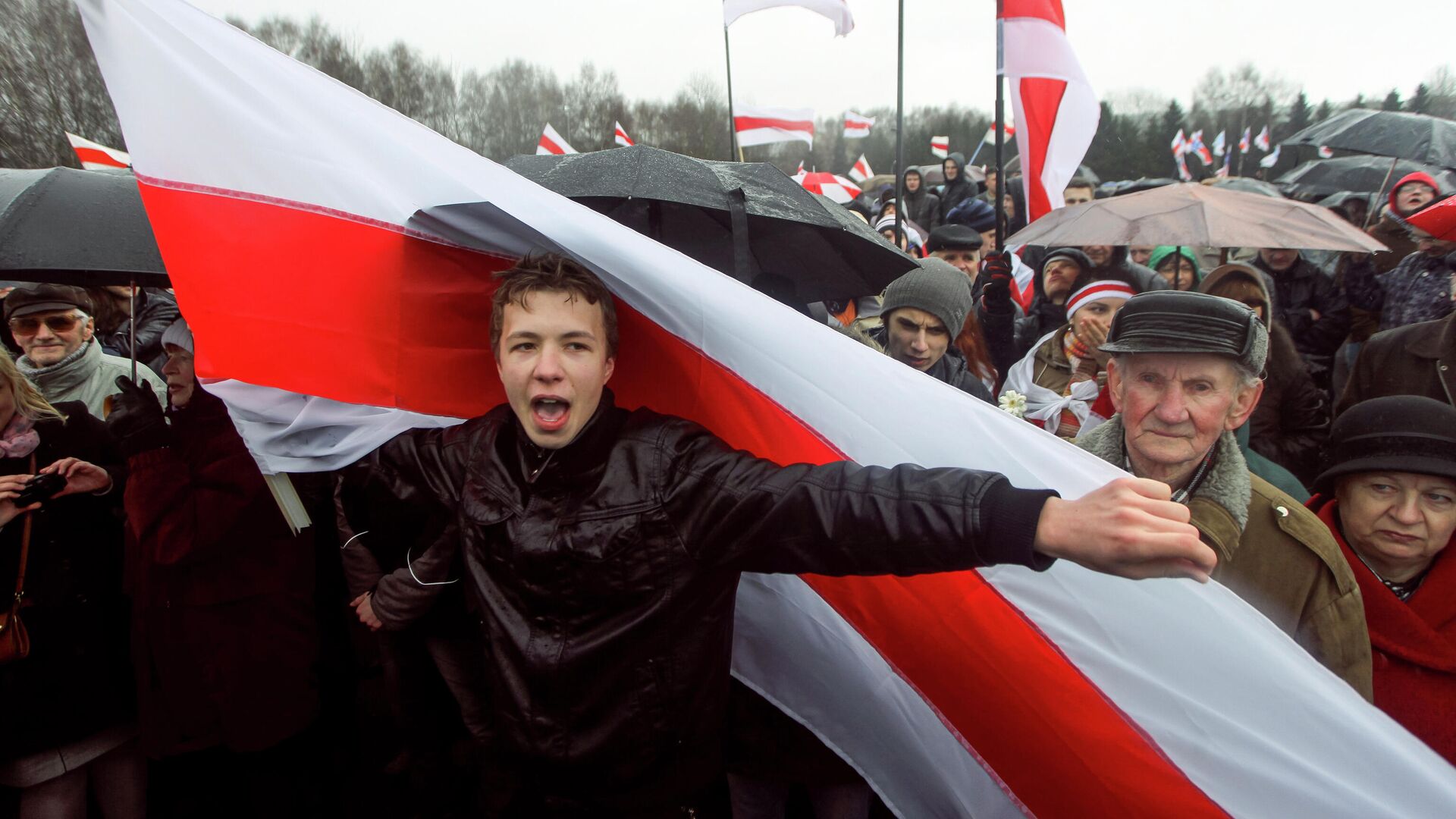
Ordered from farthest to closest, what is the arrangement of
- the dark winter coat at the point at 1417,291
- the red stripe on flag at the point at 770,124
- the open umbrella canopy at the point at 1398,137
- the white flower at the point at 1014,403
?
1. the red stripe on flag at the point at 770,124
2. the open umbrella canopy at the point at 1398,137
3. the dark winter coat at the point at 1417,291
4. the white flower at the point at 1014,403

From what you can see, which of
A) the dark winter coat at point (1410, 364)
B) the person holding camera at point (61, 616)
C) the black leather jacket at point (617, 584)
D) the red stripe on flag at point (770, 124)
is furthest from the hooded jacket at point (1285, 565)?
the red stripe on flag at point (770, 124)

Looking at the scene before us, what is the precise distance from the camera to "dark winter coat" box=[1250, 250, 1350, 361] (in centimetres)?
532

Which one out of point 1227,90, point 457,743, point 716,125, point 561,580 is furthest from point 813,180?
point 1227,90

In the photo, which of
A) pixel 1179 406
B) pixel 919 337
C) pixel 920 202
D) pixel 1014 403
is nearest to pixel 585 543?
pixel 1179 406

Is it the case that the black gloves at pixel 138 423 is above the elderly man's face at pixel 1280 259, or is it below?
above

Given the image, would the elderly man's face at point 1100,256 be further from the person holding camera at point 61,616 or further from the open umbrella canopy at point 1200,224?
the person holding camera at point 61,616

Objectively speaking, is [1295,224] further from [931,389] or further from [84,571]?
[84,571]

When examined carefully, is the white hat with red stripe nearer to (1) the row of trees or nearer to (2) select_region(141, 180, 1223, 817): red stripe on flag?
(2) select_region(141, 180, 1223, 817): red stripe on flag

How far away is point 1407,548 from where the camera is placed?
6.25 ft

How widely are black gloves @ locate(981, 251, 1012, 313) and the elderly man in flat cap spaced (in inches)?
106

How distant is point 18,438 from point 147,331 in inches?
116

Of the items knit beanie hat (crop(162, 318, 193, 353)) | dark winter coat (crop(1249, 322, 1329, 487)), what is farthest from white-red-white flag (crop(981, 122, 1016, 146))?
knit beanie hat (crop(162, 318, 193, 353))

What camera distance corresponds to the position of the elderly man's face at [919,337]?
3385 millimetres

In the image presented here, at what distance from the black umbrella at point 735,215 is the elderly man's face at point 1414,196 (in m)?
5.29
